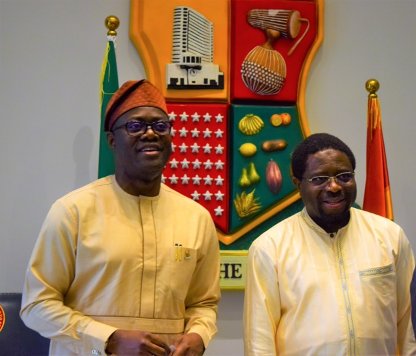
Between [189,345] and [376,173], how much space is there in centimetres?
147

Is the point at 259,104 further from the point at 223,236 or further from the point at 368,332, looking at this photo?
the point at 368,332

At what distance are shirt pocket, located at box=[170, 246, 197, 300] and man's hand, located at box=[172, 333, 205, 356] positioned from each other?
16cm

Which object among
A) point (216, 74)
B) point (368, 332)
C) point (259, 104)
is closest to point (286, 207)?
point (259, 104)

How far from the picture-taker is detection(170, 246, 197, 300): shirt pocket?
215cm

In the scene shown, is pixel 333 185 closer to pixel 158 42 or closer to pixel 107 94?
pixel 107 94

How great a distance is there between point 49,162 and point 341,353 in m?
1.85

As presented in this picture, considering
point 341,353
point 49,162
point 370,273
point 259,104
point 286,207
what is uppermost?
point 259,104

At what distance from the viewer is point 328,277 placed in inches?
85.4

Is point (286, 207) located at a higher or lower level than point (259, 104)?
lower

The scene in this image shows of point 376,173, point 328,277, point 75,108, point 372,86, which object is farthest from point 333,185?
point 75,108

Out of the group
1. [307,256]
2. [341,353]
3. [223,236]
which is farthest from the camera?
[223,236]

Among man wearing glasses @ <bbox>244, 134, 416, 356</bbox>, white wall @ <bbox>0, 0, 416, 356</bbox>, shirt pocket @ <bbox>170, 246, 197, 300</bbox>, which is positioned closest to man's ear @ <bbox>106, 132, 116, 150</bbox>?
shirt pocket @ <bbox>170, 246, 197, 300</bbox>

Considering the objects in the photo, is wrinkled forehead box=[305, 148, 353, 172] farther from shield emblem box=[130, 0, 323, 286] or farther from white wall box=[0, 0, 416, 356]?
white wall box=[0, 0, 416, 356]

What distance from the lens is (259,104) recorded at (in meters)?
3.16
